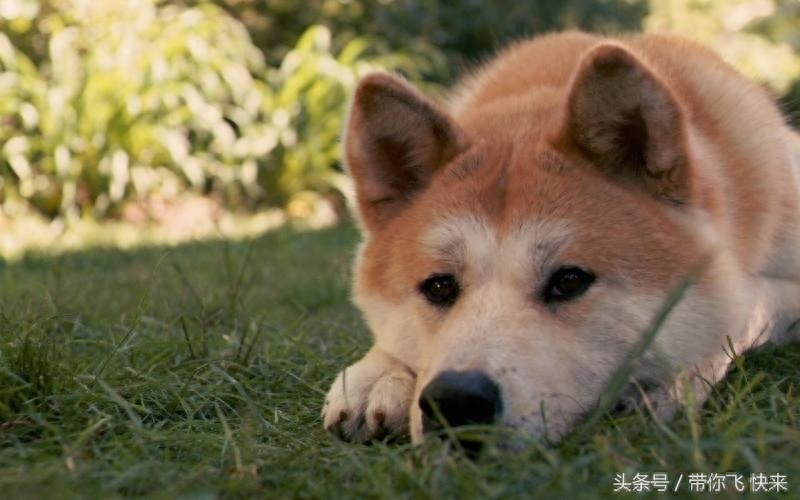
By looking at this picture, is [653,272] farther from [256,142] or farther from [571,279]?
[256,142]

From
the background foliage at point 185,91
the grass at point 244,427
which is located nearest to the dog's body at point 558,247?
the grass at point 244,427

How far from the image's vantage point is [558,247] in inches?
96.9

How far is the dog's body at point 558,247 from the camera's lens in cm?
231

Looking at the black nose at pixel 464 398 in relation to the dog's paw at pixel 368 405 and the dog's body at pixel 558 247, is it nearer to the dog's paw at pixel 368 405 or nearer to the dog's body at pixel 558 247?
the dog's body at pixel 558 247

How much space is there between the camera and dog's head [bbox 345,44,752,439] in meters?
2.24

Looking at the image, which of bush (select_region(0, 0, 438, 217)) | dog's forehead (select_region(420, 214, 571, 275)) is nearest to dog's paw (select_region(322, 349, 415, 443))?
dog's forehead (select_region(420, 214, 571, 275))

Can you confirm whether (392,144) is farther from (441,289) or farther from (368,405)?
(368,405)

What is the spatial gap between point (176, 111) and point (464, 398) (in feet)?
19.6

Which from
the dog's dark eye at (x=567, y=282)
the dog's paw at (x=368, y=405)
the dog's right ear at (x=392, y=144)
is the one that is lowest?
the dog's paw at (x=368, y=405)

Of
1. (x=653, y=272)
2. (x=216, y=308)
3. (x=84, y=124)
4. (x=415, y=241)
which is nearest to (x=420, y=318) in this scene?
(x=415, y=241)

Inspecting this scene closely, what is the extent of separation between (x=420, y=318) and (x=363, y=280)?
1.22 ft

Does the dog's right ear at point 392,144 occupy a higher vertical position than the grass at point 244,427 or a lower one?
higher

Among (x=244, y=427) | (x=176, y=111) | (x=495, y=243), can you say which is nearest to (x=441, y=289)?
(x=495, y=243)

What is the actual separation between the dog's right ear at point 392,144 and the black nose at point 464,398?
3.03 ft
